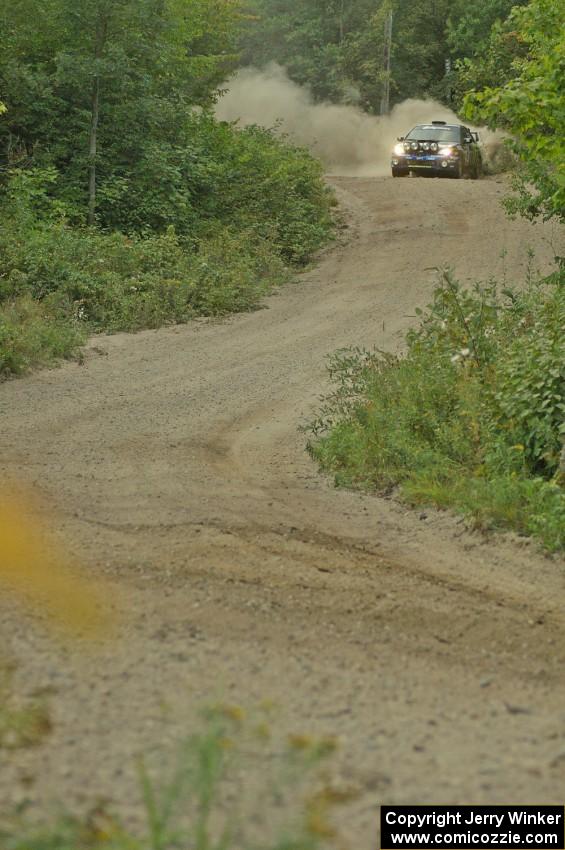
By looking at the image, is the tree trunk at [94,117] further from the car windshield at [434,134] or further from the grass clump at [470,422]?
the car windshield at [434,134]

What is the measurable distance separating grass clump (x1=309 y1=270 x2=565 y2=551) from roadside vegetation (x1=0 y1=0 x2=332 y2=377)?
6.15 metres

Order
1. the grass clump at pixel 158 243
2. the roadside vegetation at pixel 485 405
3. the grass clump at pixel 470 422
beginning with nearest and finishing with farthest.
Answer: the grass clump at pixel 470 422 → the roadside vegetation at pixel 485 405 → the grass clump at pixel 158 243

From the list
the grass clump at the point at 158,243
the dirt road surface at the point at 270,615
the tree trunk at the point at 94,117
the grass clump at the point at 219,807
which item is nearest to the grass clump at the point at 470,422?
the dirt road surface at the point at 270,615

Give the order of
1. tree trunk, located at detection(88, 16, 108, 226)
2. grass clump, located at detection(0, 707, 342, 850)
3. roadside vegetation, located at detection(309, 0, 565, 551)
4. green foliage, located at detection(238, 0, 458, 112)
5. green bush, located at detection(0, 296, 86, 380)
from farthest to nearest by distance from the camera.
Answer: green foliage, located at detection(238, 0, 458, 112), tree trunk, located at detection(88, 16, 108, 226), green bush, located at detection(0, 296, 86, 380), roadside vegetation, located at detection(309, 0, 565, 551), grass clump, located at detection(0, 707, 342, 850)

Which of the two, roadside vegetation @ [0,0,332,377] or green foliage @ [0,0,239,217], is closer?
roadside vegetation @ [0,0,332,377]

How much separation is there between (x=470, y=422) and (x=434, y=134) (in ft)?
79.8

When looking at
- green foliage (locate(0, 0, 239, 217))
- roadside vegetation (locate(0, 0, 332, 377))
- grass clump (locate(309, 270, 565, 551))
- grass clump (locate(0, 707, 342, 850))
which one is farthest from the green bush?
grass clump (locate(0, 707, 342, 850))

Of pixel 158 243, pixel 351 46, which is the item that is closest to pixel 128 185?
pixel 158 243

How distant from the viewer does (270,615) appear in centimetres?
579

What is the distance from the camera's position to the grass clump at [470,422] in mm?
7840

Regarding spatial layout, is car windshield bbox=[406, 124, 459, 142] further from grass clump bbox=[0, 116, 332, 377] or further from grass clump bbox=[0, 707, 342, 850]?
grass clump bbox=[0, 707, 342, 850]

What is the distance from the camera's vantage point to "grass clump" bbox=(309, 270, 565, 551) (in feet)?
25.7

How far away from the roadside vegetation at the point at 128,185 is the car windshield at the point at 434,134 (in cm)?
743

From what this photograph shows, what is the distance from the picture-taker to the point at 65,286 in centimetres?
1620
